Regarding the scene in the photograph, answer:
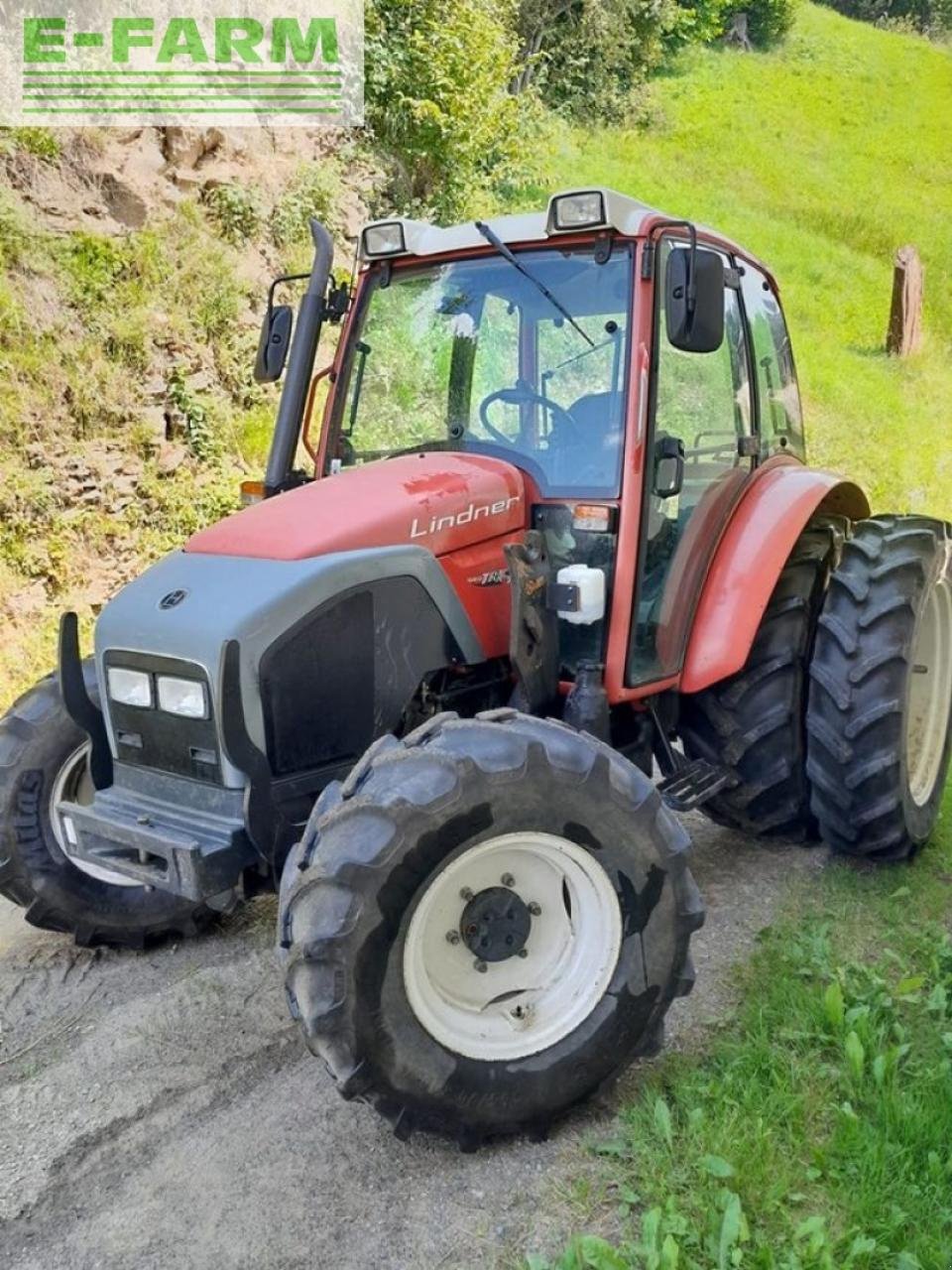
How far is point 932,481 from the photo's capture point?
12.1 meters

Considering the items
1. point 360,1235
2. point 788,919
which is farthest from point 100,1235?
point 788,919

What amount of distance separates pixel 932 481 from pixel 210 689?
1134cm

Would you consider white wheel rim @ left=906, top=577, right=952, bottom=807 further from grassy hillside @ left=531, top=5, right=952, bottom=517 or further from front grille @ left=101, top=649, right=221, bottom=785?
grassy hillside @ left=531, top=5, right=952, bottom=517

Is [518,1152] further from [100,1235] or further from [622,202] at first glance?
[622,202]

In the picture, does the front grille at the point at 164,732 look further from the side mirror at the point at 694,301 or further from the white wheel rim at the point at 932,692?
the white wheel rim at the point at 932,692

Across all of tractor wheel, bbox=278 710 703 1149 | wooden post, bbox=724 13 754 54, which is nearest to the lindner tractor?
tractor wheel, bbox=278 710 703 1149

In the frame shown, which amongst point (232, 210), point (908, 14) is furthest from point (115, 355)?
point (908, 14)

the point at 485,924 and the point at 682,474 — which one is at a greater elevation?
the point at 682,474

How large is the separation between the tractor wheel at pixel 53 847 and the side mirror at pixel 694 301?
2012 mm

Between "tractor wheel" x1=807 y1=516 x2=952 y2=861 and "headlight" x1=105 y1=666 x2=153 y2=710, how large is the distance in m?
2.16

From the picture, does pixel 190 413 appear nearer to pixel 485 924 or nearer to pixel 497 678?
pixel 497 678

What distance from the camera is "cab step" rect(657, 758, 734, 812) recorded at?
3.41 metres

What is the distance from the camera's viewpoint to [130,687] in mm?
2834

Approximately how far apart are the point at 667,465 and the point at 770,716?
3.27 feet
